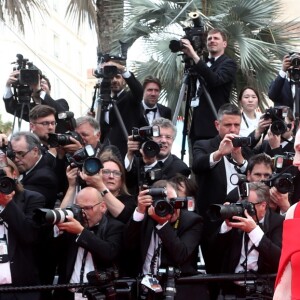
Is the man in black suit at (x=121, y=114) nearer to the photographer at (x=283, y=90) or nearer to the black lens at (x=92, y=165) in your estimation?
the photographer at (x=283, y=90)

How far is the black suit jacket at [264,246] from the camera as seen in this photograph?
5496mm

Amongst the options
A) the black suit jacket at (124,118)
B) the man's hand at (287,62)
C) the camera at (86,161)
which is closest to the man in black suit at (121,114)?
the black suit jacket at (124,118)

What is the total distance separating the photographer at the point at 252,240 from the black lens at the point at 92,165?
99cm

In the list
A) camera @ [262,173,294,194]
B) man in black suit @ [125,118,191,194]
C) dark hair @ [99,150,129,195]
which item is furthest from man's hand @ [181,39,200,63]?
camera @ [262,173,294,194]

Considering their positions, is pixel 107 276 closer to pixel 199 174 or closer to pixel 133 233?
pixel 133 233

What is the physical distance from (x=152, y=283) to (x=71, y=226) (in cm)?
67

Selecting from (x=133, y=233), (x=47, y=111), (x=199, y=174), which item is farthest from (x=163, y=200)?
(x=47, y=111)

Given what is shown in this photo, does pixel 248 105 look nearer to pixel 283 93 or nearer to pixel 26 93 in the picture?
pixel 283 93

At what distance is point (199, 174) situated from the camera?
6723 millimetres

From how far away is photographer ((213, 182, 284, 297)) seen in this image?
549 cm

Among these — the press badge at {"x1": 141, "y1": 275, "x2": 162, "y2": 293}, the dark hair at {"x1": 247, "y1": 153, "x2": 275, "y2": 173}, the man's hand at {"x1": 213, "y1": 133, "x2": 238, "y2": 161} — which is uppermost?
the man's hand at {"x1": 213, "y1": 133, "x2": 238, "y2": 161}

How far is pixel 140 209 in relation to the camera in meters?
5.60

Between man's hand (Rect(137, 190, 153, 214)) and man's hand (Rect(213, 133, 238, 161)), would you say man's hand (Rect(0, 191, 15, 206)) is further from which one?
man's hand (Rect(213, 133, 238, 161))

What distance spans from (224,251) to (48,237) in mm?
1264
